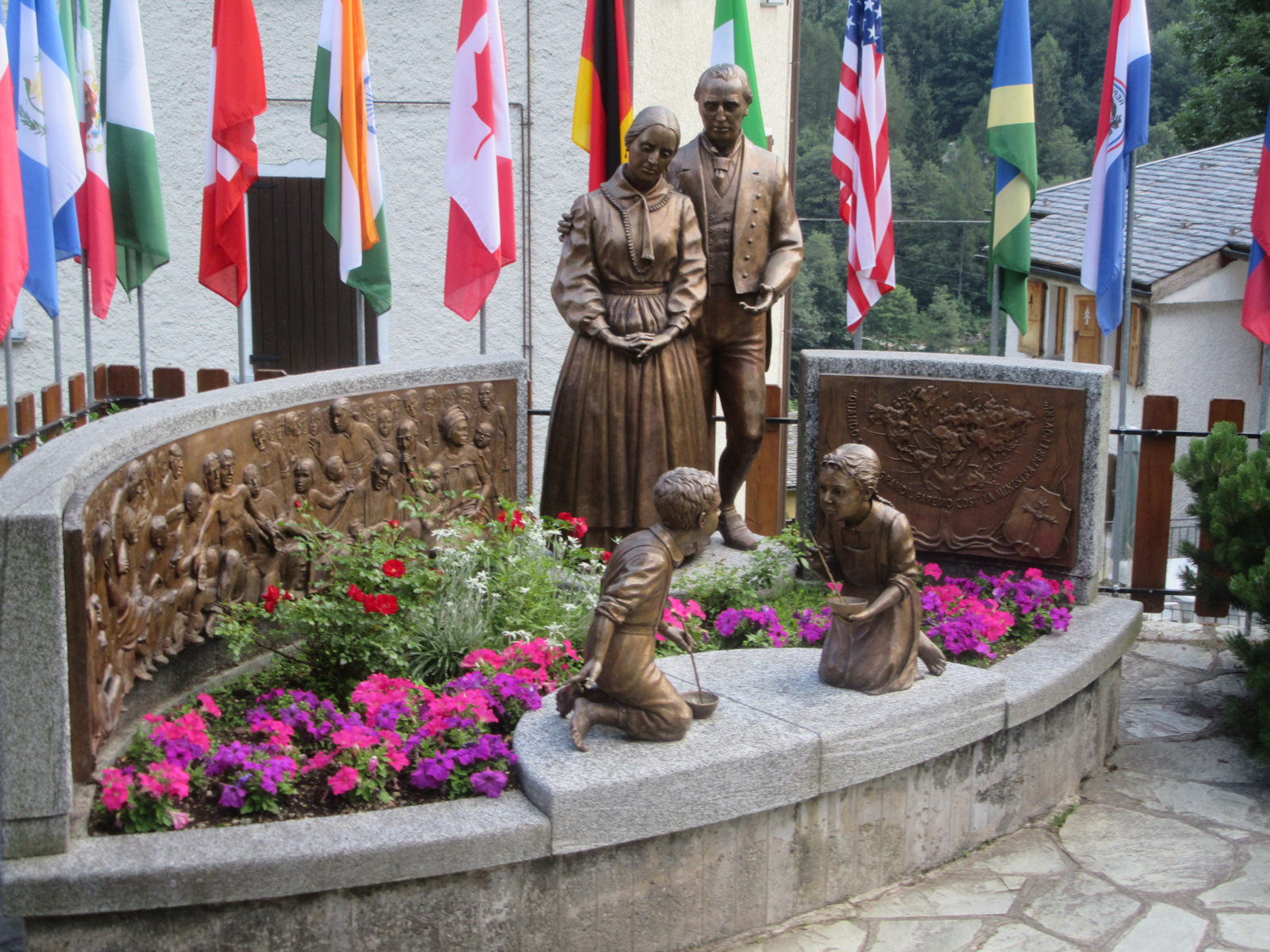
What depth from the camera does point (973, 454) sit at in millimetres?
6387

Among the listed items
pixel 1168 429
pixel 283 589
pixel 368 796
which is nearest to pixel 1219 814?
pixel 1168 429

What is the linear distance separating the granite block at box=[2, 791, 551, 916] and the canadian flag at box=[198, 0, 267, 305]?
4.74 metres

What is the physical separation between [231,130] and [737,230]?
307 centimetres

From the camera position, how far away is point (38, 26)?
7031 millimetres

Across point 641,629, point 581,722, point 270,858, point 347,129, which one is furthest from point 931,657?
point 347,129

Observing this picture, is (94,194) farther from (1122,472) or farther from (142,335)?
(1122,472)

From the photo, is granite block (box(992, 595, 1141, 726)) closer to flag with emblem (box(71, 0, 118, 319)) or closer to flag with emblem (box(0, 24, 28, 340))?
flag with emblem (box(0, 24, 28, 340))

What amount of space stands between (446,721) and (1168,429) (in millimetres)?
4581

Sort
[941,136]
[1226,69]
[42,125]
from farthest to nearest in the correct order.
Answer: [941,136] → [1226,69] → [42,125]

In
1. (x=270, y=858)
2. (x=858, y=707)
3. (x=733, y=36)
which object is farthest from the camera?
(x=733, y=36)

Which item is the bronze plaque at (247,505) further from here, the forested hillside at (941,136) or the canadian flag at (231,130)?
the forested hillside at (941,136)

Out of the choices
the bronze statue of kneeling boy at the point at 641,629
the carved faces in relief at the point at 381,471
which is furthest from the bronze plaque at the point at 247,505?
the bronze statue of kneeling boy at the point at 641,629

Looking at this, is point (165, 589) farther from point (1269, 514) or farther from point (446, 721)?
point (1269, 514)

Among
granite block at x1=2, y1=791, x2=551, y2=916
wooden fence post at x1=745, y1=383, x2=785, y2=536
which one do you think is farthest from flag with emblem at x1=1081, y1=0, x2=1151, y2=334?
granite block at x1=2, y1=791, x2=551, y2=916
